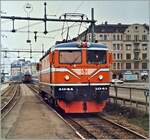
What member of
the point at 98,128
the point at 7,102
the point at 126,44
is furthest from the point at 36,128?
the point at 126,44

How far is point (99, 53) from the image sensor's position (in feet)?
59.4

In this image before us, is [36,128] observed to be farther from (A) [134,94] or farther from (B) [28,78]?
(B) [28,78]

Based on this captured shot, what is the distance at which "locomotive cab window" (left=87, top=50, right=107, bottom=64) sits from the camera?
17.9 meters

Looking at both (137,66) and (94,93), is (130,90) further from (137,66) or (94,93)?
(137,66)

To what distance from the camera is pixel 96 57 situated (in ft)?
59.1

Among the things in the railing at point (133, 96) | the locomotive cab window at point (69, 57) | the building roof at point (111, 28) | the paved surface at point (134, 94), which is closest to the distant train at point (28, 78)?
the building roof at point (111, 28)

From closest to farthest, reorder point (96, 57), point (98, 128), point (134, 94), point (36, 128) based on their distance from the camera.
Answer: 1. point (36, 128)
2. point (98, 128)
3. point (96, 57)
4. point (134, 94)

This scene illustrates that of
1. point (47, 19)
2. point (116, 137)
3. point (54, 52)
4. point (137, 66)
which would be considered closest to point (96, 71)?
point (54, 52)

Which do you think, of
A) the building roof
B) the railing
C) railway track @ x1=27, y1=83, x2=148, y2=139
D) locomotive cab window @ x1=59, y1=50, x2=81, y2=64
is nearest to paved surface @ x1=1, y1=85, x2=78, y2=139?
railway track @ x1=27, y1=83, x2=148, y2=139

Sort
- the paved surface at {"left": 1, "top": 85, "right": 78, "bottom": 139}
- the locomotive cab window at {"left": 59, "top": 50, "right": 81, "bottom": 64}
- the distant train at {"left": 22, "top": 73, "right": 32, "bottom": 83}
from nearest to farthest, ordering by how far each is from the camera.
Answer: the paved surface at {"left": 1, "top": 85, "right": 78, "bottom": 139}
the locomotive cab window at {"left": 59, "top": 50, "right": 81, "bottom": 64}
the distant train at {"left": 22, "top": 73, "right": 32, "bottom": 83}

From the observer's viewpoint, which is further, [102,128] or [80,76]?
[80,76]

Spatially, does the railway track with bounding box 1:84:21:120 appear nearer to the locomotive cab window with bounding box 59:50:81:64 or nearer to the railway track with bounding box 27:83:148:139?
the railway track with bounding box 27:83:148:139

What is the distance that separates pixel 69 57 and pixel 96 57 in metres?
1.18

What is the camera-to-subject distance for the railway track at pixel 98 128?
12070 mm
